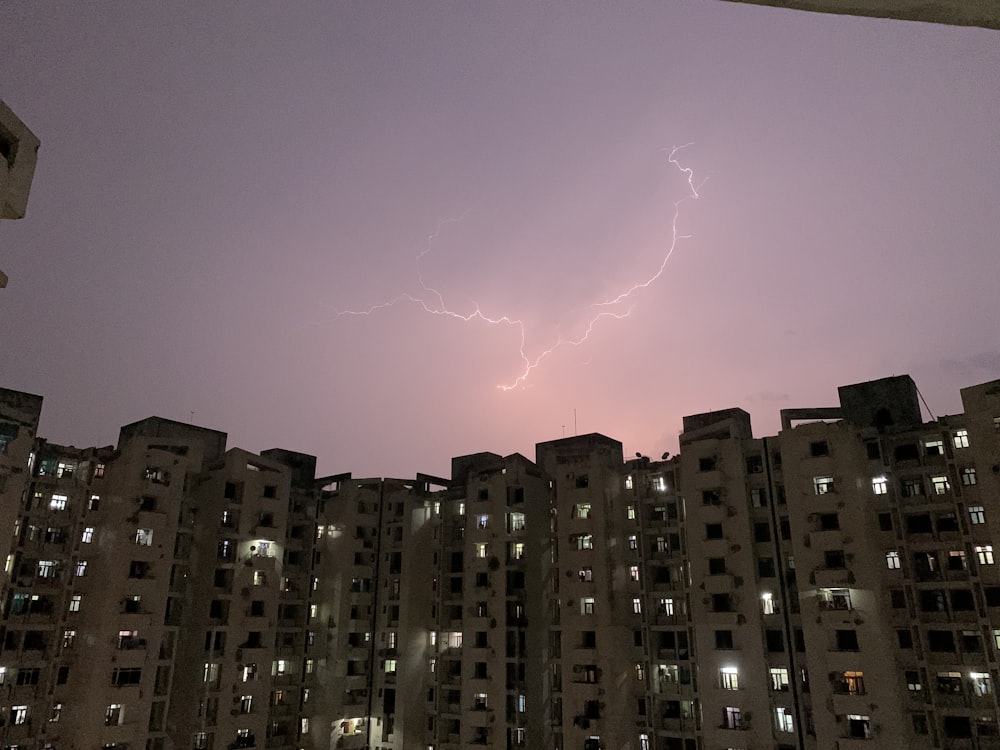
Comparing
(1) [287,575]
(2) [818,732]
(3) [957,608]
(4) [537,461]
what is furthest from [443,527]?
(3) [957,608]

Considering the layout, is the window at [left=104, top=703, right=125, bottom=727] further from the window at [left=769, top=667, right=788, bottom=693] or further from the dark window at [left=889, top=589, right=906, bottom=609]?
the dark window at [left=889, top=589, right=906, bottom=609]

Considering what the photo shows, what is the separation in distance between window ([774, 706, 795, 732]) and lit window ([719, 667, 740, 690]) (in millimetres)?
2770

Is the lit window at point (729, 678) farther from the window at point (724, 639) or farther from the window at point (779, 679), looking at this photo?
the window at point (779, 679)

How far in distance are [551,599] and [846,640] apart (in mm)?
22766

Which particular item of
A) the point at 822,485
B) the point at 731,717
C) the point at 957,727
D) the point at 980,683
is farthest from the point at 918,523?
the point at 731,717

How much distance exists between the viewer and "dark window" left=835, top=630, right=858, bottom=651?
44.1 meters

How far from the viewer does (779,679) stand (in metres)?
46.2

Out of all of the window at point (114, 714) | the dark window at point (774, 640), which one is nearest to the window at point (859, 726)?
the dark window at point (774, 640)

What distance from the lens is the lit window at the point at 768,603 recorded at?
48.2 meters

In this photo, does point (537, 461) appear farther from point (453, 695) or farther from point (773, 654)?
Answer: point (773, 654)

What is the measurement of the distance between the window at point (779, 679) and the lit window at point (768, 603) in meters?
3.63

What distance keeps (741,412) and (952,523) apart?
1627 cm

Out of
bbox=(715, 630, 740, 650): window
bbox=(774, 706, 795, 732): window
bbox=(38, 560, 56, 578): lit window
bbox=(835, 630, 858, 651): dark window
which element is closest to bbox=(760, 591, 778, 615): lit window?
bbox=(715, 630, 740, 650): window

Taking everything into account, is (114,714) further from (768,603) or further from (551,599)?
(768,603)
